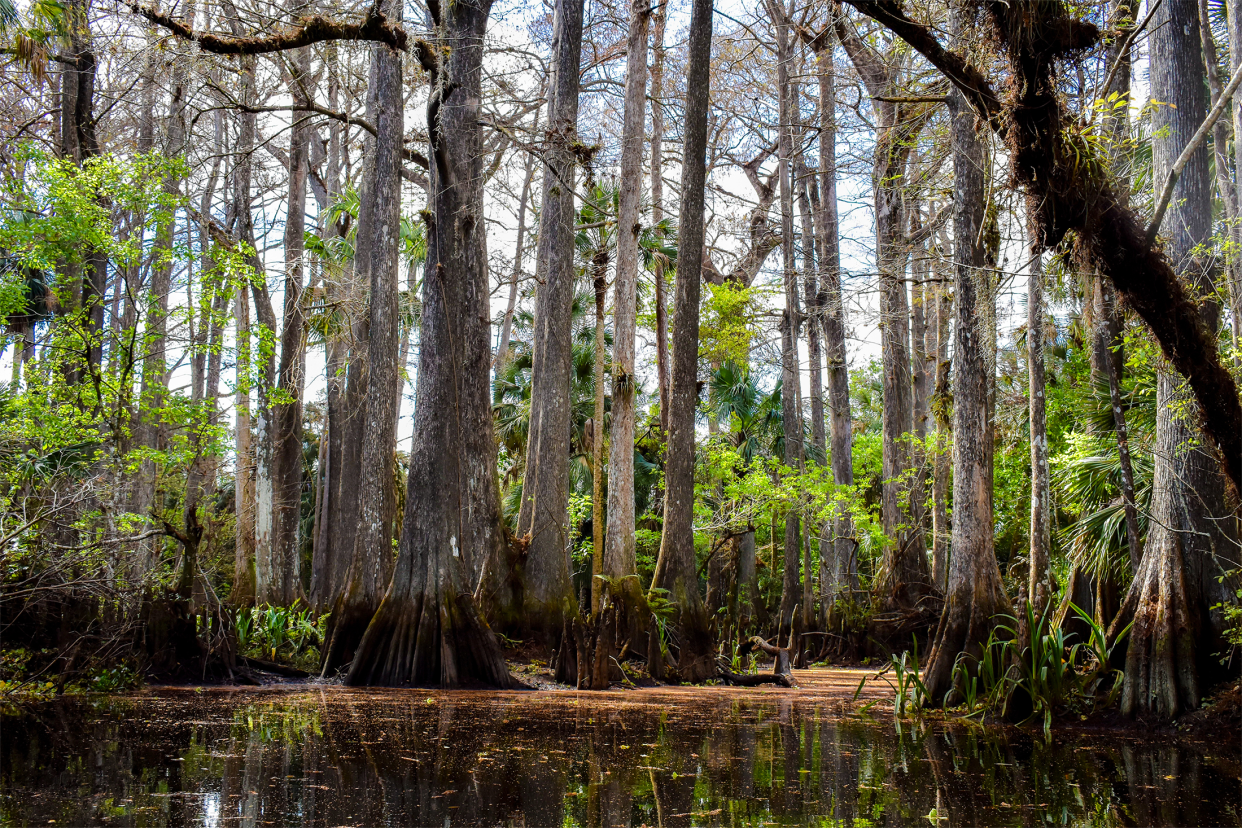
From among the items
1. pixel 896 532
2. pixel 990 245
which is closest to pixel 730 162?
pixel 896 532

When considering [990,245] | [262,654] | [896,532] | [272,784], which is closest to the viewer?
[272,784]

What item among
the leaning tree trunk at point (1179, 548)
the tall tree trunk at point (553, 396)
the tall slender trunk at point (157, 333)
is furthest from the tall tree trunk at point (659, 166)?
the leaning tree trunk at point (1179, 548)

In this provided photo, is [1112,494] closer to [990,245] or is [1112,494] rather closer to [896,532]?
[990,245]

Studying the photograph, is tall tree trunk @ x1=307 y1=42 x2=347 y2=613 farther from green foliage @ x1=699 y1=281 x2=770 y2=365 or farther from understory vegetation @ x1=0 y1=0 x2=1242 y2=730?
green foliage @ x1=699 y1=281 x2=770 y2=365

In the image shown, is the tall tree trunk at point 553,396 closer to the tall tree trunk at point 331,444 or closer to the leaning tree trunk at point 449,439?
the leaning tree trunk at point 449,439

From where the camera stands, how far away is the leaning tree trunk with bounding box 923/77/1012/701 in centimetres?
720

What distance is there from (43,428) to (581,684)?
6002 mm

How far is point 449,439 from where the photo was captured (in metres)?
9.60

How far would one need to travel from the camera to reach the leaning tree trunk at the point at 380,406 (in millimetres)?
9992

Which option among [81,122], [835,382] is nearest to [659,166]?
[835,382]

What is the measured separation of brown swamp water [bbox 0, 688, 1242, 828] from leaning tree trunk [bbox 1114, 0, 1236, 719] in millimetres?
546

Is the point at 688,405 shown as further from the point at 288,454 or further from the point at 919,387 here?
the point at 919,387

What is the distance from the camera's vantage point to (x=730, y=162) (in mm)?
20828

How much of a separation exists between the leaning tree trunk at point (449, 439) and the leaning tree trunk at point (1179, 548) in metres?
5.63
